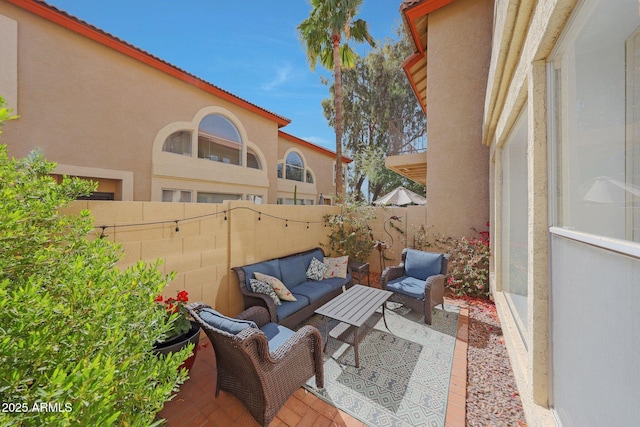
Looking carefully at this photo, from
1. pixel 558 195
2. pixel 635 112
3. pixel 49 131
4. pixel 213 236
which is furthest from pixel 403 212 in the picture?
pixel 49 131

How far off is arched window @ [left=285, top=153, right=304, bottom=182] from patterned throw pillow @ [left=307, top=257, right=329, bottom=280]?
9.49 metres

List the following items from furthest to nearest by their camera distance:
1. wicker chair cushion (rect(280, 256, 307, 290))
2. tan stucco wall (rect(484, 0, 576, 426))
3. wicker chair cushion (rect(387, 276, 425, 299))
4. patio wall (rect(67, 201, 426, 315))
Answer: wicker chair cushion (rect(280, 256, 307, 290)) → wicker chair cushion (rect(387, 276, 425, 299)) → patio wall (rect(67, 201, 426, 315)) → tan stucco wall (rect(484, 0, 576, 426))

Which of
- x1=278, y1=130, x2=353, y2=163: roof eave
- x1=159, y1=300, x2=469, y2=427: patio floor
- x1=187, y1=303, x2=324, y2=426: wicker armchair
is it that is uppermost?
x1=278, y1=130, x2=353, y2=163: roof eave

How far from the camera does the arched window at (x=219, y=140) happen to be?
31.0 feet

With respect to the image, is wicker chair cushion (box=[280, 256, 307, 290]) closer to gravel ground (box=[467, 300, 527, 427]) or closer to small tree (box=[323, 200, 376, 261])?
small tree (box=[323, 200, 376, 261])

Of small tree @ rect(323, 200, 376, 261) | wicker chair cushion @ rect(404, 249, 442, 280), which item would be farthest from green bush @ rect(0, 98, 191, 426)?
small tree @ rect(323, 200, 376, 261)

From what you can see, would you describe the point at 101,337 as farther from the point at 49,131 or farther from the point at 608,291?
the point at 49,131

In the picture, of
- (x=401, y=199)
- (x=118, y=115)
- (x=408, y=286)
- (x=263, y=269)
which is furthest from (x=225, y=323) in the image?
(x=401, y=199)

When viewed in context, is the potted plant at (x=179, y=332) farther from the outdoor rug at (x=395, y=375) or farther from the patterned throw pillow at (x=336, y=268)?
the patterned throw pillow at (x=336, y=268)

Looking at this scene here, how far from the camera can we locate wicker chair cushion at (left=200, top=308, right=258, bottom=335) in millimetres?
2550

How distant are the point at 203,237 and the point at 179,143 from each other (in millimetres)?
6038

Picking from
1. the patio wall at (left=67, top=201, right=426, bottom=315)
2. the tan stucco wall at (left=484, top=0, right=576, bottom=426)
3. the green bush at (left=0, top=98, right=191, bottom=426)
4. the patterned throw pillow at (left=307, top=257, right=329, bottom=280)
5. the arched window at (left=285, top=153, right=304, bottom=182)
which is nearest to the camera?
the green bush at (left=0, top=98, right=191, bottom=426)

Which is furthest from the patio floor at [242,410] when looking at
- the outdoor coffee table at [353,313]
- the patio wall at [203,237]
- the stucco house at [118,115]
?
the stucco house at [118,115]

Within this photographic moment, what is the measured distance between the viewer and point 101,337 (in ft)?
3.84
